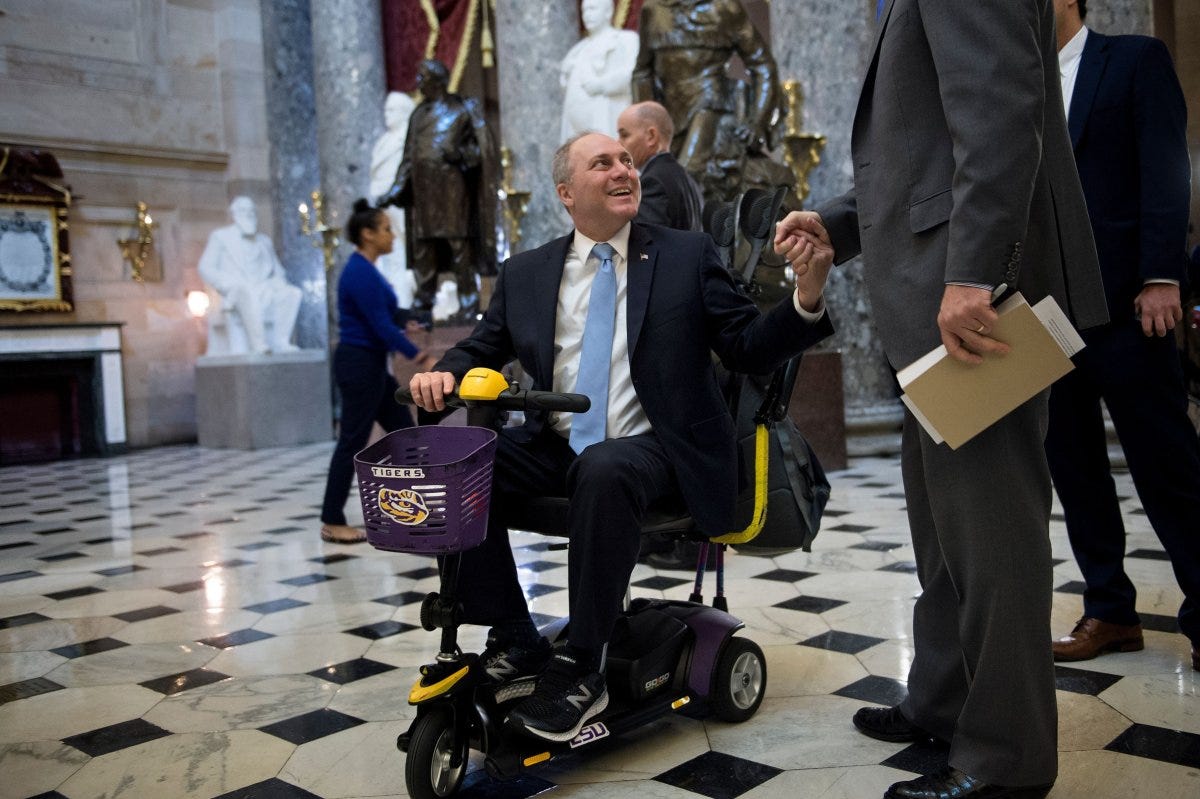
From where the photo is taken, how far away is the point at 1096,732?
2312 millimetres

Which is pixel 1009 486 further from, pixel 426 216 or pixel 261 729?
pixel 426 216

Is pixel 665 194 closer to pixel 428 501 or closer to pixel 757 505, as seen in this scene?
pixel 757 505

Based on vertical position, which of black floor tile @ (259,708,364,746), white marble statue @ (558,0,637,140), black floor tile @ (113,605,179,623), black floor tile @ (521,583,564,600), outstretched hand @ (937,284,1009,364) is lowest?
black floor tile @ (113,605,179,623)

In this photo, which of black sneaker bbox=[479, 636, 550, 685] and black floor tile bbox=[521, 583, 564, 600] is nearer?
black sneaker bbox=[479, 636, 550, 685]

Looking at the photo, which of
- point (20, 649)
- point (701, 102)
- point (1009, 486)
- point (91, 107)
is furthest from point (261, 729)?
point (91, 107)

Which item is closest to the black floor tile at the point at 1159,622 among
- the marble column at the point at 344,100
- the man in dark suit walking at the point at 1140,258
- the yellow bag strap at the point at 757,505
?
the man in dark suit walking at the point at 1140,258

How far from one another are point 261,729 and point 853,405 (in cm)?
565

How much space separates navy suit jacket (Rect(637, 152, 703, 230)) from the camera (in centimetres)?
378

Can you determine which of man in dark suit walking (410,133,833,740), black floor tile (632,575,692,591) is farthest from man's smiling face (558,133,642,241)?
black floor tile (632,575,692,591)

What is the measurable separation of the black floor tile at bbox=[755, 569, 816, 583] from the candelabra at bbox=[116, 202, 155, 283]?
1090 cm

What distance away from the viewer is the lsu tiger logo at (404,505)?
192 cm

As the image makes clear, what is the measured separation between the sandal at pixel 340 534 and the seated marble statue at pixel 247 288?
7.04m

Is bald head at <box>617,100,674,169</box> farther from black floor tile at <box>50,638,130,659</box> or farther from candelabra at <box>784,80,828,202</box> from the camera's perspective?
candelabra at <box>784,80,828,202</box>

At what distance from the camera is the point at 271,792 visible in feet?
7.34
